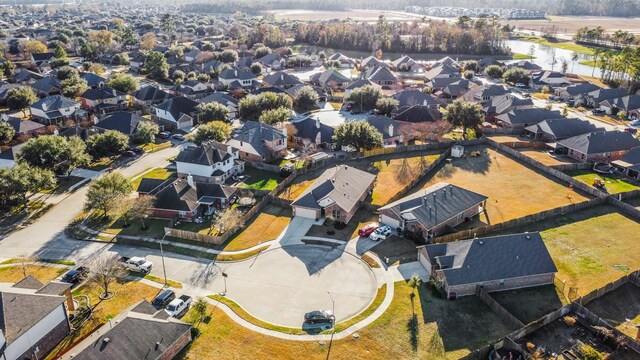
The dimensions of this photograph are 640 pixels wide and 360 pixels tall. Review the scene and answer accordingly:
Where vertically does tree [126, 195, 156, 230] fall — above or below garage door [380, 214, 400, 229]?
above

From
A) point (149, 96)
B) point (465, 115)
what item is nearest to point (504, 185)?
point (465, 115)

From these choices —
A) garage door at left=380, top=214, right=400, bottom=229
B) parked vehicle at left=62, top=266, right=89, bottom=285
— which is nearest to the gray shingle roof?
garage door at left=380, top=214, right=400, bottom=229

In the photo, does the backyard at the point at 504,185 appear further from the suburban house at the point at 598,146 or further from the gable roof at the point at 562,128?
the gable roof at the point at 562,128

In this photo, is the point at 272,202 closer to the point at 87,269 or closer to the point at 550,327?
the point at 87,269

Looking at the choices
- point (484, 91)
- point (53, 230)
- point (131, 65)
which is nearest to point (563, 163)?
point (484, 91)

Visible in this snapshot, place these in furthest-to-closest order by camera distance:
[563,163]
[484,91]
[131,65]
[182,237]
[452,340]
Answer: [131,65] → [484,91] → [563,163] → [182,237] → [452,340]

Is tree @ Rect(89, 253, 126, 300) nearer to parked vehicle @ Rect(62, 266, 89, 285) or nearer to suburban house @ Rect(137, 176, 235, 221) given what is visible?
parked vehicle @ Rect(62, 266, 89, 285)
